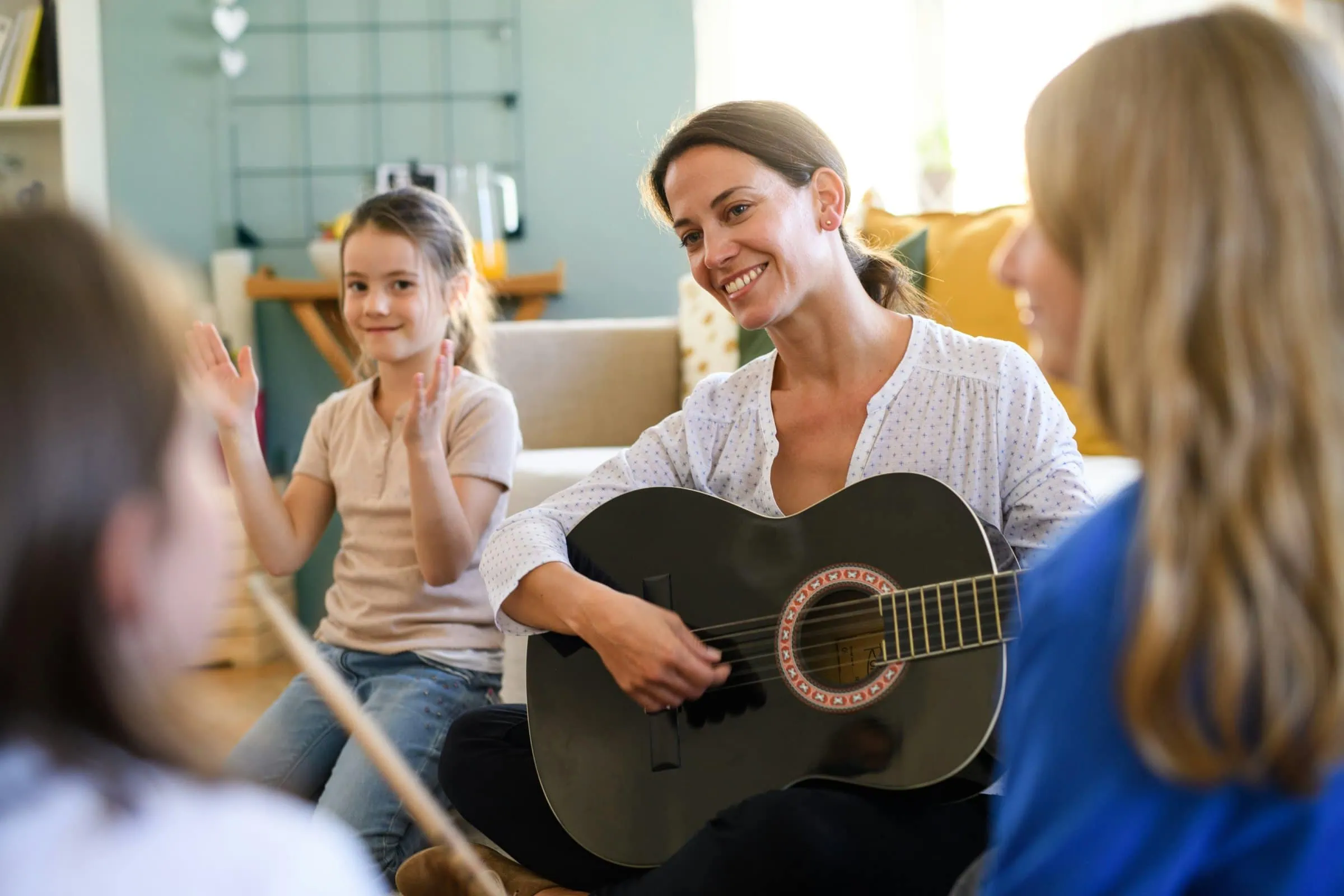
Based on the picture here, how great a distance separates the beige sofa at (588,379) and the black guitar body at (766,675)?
3.86 ft

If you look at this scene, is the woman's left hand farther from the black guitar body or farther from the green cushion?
the green cushion

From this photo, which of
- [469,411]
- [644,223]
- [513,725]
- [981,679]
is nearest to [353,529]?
[469,411]

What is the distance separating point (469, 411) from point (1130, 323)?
118 centimetres

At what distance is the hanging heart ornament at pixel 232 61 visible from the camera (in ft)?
10.1

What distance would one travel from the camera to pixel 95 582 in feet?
1.60

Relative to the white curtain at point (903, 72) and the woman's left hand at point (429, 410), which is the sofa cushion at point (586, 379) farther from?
the woman's left hand at point (429, 410)

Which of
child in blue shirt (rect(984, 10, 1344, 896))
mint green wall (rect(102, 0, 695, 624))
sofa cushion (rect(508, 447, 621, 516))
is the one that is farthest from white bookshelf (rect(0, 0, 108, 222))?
child in blue shirt (rect(984, 10, 1344, 896))

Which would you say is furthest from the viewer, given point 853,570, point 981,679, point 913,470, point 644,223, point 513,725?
point 644,223

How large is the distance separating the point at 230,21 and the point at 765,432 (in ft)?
7.81

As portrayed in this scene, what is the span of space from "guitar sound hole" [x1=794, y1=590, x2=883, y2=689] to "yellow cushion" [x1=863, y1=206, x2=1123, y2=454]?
3.43 feet

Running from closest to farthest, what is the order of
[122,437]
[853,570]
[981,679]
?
[122,437], [981,679], [853,570]

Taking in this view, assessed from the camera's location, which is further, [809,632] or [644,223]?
[644,223]

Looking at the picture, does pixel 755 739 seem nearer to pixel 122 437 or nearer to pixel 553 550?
Answer: pixel 553 550

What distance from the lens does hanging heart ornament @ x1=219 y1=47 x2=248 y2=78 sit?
3072mm
